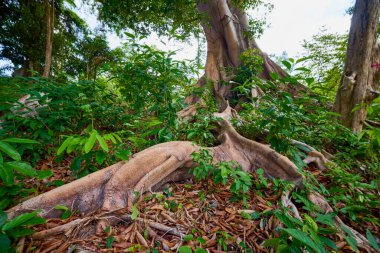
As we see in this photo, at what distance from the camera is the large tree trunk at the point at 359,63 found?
2.95 metres

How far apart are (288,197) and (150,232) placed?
1.28 metres

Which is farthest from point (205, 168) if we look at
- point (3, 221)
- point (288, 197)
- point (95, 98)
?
point (95, 98)

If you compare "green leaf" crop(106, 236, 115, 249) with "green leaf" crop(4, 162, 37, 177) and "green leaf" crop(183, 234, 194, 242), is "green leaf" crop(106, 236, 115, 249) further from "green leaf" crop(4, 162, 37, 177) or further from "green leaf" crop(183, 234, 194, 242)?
"green leaf" crop(4, 162, 37, 177)

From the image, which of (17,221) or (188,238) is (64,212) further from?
(188,238)

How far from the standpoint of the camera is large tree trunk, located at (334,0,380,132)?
2947 mm

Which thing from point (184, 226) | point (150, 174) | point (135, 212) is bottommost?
point (184, 226)

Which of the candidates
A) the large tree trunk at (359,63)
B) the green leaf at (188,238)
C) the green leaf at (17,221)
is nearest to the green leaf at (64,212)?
the green leaf at (17,221)

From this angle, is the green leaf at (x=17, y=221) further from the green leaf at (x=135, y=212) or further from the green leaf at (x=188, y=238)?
the green leaf at (x=188, y=238)

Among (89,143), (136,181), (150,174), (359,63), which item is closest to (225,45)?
(359,63)

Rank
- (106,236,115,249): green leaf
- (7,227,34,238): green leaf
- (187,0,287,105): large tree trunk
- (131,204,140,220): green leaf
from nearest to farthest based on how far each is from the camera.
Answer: (7,227,34,238): green leaf, (106,236,115,249): green leaf, (131,204,140,220): green leaf, (187,0,287,105): large tree trunk

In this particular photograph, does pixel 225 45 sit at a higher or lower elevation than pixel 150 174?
higher

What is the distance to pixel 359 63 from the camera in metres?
3.03

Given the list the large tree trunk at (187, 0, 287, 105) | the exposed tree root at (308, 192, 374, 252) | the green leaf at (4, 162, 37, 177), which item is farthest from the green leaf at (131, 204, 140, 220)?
the large tree trunk at (187, 0, 287, 105)

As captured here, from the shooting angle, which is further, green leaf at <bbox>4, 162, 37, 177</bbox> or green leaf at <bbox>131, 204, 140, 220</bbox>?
green leaf at <bbox>131, 204, 140, 220</bbox>
